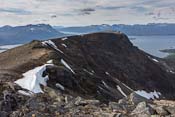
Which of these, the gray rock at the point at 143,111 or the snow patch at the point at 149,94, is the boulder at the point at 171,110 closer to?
the gray rock at the point at 143,111

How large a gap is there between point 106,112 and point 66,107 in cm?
316

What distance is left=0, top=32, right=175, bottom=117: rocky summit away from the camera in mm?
26203

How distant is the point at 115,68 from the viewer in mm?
123625

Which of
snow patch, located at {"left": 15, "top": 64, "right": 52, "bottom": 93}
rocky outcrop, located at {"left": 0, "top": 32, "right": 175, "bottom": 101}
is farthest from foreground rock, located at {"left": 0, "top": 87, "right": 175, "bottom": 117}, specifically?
rocky outcrop, located at {"left": 0, "top": 32, "right": 175, "bottom": 101}

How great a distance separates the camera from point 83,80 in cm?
7012

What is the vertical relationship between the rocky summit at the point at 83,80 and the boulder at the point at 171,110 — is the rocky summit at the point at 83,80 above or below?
below

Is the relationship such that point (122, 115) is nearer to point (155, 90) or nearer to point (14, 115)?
point (14, 115)

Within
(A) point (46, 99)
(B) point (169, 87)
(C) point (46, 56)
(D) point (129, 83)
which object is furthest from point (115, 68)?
(A) point (46, 99)

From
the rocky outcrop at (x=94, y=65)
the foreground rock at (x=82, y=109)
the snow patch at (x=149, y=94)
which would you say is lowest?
the snow patch at (x=149, y=94)

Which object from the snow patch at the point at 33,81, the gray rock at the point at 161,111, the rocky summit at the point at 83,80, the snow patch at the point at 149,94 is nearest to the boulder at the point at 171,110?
the rocky summit at the point at 83,80

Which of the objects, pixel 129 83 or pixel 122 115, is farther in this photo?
pixel 129 83

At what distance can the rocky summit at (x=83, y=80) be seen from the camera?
26203 mm

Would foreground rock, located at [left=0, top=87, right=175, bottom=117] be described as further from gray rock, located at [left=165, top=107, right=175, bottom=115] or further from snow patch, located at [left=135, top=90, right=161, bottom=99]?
snow patch, located at [left=135, top=90, right=161, bottom=99]

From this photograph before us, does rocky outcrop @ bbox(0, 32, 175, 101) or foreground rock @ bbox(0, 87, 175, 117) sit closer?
foreground rock @ bbox(0, 87, 175, 117)
